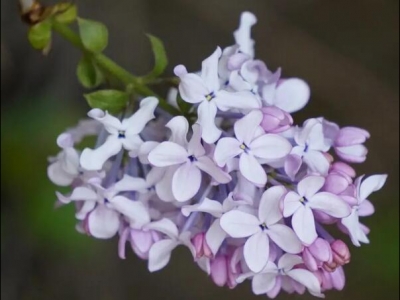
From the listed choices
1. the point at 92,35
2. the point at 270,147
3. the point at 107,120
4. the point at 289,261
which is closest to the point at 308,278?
the point at 289,261

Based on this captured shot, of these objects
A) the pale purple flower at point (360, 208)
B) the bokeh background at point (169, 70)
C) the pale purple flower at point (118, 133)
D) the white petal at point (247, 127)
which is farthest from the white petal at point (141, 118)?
the bokeh background at point (169, 70)

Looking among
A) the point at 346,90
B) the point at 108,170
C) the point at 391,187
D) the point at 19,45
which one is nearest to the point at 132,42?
the point at 19,45

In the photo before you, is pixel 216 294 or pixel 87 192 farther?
pixel 216 294

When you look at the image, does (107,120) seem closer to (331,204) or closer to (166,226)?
(166,226)

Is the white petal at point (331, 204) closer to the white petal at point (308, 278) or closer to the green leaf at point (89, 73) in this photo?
the white petal at point (308, 278)

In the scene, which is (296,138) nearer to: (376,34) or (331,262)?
(331,262)
